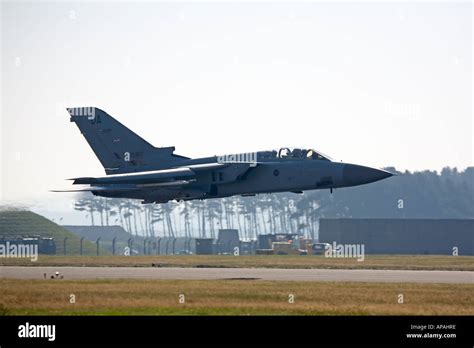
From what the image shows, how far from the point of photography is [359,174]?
39.8 metres

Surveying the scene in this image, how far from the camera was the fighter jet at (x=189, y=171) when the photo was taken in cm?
3947

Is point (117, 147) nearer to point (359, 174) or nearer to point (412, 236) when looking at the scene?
point (359, 174)

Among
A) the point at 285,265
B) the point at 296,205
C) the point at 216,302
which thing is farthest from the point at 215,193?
the point at 296,205

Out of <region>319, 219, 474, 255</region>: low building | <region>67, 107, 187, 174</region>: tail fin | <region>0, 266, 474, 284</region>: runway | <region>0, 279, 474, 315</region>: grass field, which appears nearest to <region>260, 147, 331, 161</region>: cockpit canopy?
<region>0, 266, 474, 284</region>: runway

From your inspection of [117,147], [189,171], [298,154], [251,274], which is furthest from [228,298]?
[117,147]

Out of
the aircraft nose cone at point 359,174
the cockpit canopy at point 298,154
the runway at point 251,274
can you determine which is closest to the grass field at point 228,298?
the runway at point 251,274

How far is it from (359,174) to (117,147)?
12.2m

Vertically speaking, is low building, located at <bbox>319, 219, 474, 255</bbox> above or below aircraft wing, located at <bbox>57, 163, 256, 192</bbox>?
below

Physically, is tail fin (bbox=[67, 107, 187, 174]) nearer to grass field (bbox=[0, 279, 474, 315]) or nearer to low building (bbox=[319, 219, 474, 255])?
grass field (bbox=[0, 279, 474, 315])

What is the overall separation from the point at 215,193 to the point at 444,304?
1802cm

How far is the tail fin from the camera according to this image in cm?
4316

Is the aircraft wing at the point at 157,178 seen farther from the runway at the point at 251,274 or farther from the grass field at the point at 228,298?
the grass field at the point at 228,298
